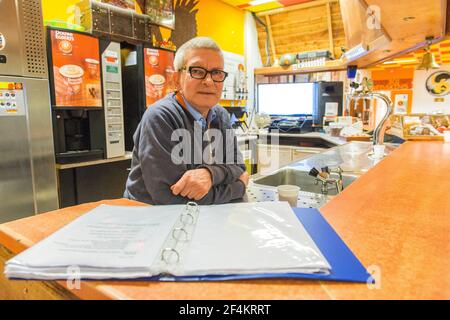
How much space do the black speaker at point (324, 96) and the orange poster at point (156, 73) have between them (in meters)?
2.66

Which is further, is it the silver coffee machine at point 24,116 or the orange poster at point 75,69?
the orange poster at point 75,69

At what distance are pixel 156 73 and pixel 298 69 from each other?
306 cm

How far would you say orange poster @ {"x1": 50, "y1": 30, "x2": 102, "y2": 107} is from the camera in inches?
89.4

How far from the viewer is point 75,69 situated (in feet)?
7.80

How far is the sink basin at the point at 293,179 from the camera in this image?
1.94 m

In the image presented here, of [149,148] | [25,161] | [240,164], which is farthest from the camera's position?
[25,161]

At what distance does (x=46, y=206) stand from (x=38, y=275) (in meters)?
2.04

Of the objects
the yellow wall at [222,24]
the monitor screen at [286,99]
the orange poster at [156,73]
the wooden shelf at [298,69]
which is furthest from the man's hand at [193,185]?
the wooden shelf at [298,69]

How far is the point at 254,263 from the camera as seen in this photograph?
0.51 m

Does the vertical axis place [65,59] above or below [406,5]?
below

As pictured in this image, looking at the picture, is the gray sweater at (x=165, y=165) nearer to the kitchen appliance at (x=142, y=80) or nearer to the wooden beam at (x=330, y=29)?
the kitchen appliance at (x=142, y=80)
